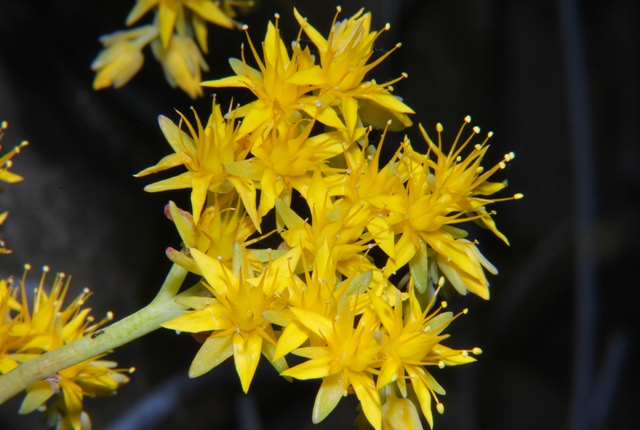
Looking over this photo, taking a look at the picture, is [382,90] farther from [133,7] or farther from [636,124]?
[636,124]

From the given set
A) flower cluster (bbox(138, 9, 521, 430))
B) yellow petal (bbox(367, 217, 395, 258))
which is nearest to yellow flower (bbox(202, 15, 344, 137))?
flower cluster (bbox(138, 9, 521, 430))

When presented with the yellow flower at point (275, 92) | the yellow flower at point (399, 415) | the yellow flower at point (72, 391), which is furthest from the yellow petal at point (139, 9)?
the yellow flower at point (399, 415)

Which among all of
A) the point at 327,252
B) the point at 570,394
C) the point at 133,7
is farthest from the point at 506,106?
the point at 327,252

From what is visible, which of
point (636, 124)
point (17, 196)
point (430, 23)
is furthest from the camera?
point (636, 124)

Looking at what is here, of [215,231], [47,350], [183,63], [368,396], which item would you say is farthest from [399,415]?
[183,63]

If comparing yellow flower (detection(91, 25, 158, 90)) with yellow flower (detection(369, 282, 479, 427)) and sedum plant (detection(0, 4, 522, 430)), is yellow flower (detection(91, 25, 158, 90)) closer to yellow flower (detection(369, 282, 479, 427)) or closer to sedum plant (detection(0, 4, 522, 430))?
sedum plant (detection(0, 4, 522, 430))

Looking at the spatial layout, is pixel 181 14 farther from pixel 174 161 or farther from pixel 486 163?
pixel 486 163
